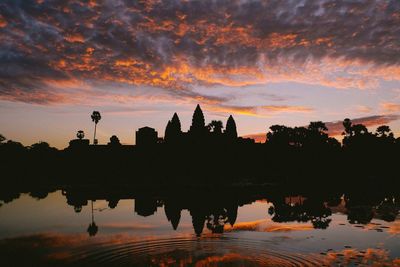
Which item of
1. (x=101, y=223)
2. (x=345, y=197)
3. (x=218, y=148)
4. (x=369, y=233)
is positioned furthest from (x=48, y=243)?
(x=218, y=148)

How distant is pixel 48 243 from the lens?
57.7 ft

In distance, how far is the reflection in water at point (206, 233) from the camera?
1441 cm

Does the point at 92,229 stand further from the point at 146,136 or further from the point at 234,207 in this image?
the point at 146,136

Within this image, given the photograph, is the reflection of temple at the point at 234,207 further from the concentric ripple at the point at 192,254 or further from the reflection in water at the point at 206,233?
the concentric ripple at the point at 192,254

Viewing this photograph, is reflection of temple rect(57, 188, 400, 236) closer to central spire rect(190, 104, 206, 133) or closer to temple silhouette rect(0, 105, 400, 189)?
temple silhouette rect(0, 105, 400, 189)

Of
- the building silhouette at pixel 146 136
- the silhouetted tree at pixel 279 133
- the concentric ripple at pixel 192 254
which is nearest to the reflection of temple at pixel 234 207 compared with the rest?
the concentric ripple at pixel 192 254

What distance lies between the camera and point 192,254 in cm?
1495

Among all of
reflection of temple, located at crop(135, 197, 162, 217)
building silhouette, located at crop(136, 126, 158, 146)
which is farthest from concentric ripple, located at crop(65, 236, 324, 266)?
building silhouette, located at crop(136, 126, 158, 146)

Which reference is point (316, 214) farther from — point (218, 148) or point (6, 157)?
point (6, 157)

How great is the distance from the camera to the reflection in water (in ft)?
47.3

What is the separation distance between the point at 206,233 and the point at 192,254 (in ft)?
14.3

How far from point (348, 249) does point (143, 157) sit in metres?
66.0

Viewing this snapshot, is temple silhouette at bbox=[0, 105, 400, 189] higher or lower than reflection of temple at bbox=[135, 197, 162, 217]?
higher

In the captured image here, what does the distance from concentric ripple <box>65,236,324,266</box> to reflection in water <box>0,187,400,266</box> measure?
0.13ft
